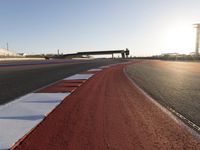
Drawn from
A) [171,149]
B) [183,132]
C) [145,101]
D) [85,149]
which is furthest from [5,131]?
[145,101]

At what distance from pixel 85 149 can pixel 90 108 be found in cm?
Answer: 334

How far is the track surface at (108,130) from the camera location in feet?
15.5

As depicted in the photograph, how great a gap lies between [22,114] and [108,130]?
2.57 meters

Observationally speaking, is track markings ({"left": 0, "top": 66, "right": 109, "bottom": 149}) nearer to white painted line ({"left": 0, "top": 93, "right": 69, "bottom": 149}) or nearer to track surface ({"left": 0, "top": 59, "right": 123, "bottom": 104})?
white painted line ({"left": 0, "top": 93, "right": 69, "bottom": 149})

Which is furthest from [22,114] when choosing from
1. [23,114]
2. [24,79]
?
[24,79]

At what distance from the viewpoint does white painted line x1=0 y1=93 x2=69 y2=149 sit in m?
5.25

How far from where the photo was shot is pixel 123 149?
4488 millimetres

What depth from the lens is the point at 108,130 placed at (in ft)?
18.4

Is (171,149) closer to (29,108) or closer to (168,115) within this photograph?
(168,115)

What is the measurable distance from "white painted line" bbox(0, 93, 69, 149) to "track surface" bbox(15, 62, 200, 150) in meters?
0.23

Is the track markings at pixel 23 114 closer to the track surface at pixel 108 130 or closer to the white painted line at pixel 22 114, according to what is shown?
the white painted line at pixel 22 114

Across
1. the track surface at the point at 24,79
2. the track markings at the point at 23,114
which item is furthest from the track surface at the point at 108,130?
the track surface at the point at 24,79

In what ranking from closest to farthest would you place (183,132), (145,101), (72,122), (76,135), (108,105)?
1. (76,135)
2. (183,132)
3. (72,122)
4. (108,105)
5. (145,101)

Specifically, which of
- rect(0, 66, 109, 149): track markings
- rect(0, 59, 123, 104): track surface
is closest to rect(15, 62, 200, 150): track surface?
rect(0, 66, 109, 149): track markings
